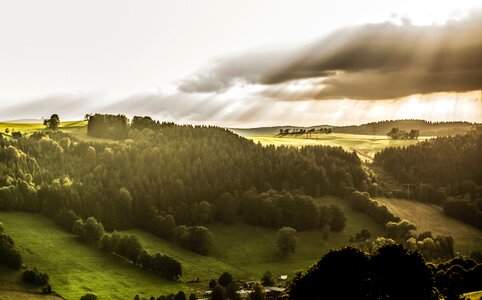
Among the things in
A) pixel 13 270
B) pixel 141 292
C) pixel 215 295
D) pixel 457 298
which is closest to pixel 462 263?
pixel 457 298

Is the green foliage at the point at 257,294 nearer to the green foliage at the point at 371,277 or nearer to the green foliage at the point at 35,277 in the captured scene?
the green foliage at the point at 35,277

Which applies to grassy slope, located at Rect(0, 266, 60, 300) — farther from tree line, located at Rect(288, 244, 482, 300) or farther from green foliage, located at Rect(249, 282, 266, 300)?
tree line, located at Rect(288, 244, 482, 300)

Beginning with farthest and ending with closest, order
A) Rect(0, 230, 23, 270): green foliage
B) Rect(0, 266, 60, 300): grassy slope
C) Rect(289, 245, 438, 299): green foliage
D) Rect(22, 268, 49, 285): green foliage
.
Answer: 1. Rect(0, 230, 23, 270): green foliage
2. Rect(22, 268, 49, 285): green foliage
3. Rect(0, 266, 60, 300): grassy slope
4. Rect(289, 245, 438, 299): green foliage

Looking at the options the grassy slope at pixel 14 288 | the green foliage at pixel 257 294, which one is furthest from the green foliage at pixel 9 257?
the green foliage at pixel 257 294

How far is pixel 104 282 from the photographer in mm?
192625

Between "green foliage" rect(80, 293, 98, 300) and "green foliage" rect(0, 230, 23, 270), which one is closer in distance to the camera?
"green foliage" rect(80, 293, 98, 300)

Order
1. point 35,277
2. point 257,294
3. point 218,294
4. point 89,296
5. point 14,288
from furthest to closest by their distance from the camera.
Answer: point 218,294 < point 257,294 < point 35,277 < point 14,288 < point 89,296

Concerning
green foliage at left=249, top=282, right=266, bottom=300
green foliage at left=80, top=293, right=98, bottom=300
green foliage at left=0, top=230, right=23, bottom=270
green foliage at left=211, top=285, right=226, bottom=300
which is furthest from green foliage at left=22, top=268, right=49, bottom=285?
green foliage at left=249, top=282, right=266, bottom=300

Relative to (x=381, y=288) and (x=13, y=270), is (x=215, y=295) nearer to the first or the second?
(x=13, y=270)

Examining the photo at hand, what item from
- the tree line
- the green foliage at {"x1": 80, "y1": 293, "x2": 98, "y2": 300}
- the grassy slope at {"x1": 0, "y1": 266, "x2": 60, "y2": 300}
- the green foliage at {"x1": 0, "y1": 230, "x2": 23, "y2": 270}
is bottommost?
the green foliage at {"x1": 80, "y1": 293, "x2": 98, "y2": 300}

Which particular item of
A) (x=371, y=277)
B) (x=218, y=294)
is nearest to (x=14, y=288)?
(x=218, y=294)

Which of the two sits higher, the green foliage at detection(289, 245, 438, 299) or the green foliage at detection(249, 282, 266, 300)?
the green foliage at detection(289, 245, 438, 299)

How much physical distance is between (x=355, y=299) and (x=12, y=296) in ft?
340

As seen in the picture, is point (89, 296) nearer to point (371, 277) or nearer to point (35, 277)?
point (35, 277)
